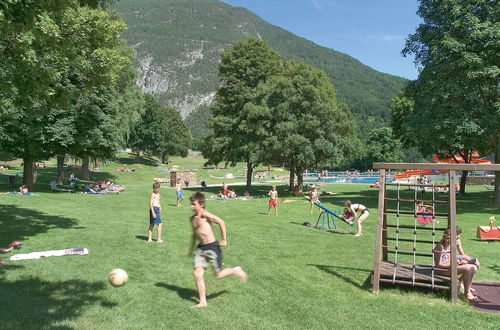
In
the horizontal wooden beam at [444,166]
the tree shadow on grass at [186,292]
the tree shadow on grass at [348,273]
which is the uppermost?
the horizontal wooden beam at [444,166]

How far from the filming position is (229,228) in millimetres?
17547

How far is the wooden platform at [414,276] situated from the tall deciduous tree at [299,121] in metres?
23.3

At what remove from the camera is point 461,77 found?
Answer: 87.8ft

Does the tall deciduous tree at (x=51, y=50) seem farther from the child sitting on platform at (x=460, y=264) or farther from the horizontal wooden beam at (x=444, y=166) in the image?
the child sitting on platform at (x=460, y=264)

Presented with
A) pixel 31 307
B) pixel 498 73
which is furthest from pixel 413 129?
pixel 31 307

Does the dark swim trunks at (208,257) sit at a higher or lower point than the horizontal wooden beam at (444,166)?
lower

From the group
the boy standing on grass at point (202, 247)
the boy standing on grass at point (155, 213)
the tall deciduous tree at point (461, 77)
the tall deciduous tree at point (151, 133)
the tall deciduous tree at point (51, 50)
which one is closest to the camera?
the boy standing on grass at point (202, 247)

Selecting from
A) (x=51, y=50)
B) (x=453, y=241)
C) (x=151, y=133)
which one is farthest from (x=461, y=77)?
(x=151, y=133)

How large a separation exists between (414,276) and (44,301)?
24.4ft

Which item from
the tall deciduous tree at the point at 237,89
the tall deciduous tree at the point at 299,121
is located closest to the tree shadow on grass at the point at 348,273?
the tall deciduous tree at the point at 299,121

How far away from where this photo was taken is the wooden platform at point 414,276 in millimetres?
9195

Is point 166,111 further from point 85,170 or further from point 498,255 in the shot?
point 498,255

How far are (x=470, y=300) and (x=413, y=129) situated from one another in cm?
2005

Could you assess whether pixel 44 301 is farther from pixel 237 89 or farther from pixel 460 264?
pixel 237 89
